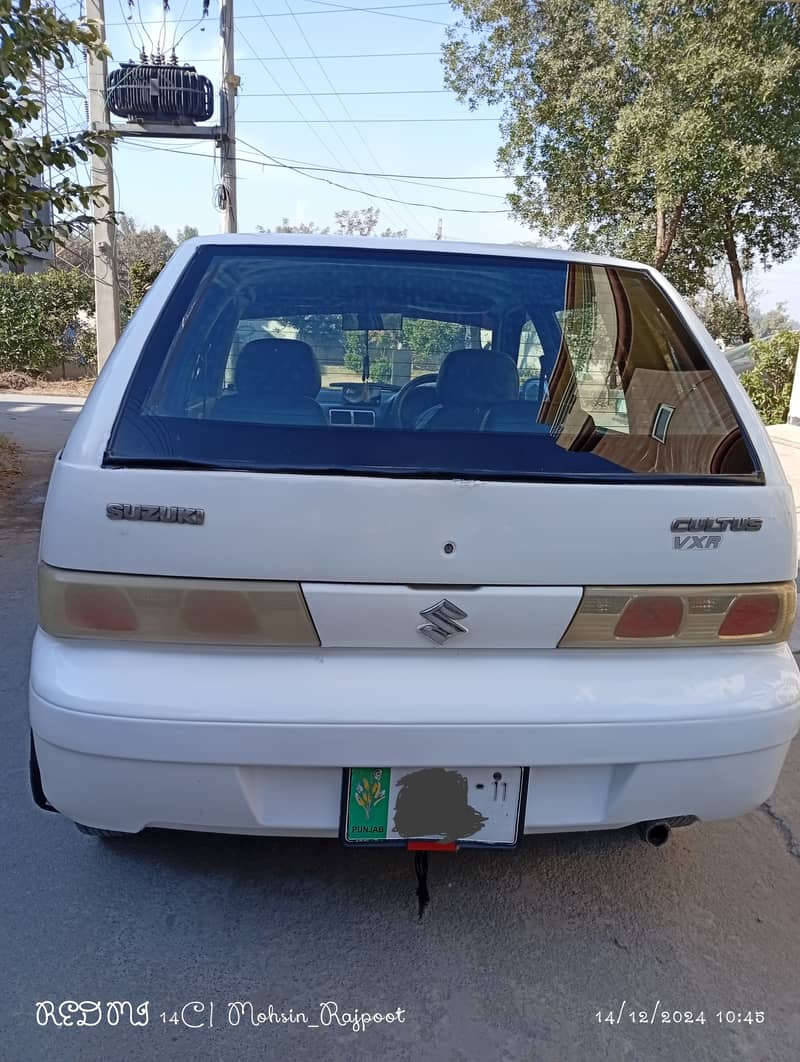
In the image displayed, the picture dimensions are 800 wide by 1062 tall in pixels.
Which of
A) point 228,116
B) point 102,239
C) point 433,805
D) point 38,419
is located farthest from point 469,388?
point 228,116

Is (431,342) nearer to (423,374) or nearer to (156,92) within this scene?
(423,374)

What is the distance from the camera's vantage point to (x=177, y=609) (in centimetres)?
176

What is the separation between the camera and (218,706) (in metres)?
1.74

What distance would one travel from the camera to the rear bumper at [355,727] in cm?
175

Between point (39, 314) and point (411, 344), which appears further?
point (39, 314)

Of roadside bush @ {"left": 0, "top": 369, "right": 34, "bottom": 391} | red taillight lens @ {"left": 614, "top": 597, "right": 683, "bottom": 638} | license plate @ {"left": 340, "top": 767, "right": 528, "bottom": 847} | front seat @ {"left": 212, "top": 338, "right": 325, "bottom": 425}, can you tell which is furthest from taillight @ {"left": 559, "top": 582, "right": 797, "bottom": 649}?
roadside bush @ {"left": 0, "top": 369, "right": 34, "bottom": 391}

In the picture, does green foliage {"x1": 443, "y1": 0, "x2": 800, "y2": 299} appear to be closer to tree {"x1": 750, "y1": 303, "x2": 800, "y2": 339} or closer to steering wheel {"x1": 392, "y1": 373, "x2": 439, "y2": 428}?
tree {"x1": 750, "y1": 303, "x2": 800, "y2": 339}

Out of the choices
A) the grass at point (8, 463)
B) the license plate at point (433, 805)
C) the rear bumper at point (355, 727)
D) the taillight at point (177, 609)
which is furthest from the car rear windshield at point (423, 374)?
the grass at point (8, 463)

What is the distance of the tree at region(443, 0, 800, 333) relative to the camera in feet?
38.1

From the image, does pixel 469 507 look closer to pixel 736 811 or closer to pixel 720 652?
pixel 720 652

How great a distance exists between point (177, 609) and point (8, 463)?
23.3 ft

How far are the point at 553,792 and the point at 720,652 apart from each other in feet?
1.70

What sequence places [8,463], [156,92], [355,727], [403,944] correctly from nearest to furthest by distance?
[355,727], [403,944], [8,463], [156,92]
